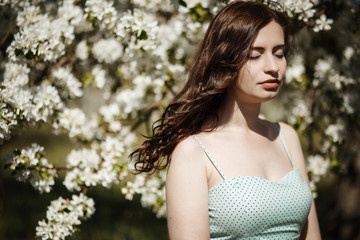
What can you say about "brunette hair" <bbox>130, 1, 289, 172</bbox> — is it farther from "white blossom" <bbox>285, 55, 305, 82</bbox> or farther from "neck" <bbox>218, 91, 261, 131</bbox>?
"white blossom" <bbox>285, 55, 305, 82</bbox>

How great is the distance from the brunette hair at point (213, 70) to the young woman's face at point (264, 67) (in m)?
0.03

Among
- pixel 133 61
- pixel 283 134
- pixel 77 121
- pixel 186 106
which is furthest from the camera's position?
pixel 133 61

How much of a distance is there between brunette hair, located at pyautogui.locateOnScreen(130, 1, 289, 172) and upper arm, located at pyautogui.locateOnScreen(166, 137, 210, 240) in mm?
136

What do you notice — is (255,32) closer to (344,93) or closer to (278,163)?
(278,163)

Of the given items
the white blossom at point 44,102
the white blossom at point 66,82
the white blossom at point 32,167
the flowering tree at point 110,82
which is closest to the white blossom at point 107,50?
the flowering tree at point 110,82

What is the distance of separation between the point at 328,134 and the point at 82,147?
1786 millimetres

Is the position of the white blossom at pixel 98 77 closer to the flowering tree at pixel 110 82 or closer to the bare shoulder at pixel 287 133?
the flowering tree at pixel 110 82

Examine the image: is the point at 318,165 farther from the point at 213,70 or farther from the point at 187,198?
the point at 187,198

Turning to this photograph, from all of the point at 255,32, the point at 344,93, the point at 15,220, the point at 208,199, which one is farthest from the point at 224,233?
the point at 15,220

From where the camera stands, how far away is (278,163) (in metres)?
2.22

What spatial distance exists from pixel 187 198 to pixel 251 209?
0.29 meters

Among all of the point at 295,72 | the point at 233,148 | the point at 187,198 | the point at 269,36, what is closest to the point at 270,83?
the point at 269,36

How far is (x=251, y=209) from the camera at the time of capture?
1949 mm

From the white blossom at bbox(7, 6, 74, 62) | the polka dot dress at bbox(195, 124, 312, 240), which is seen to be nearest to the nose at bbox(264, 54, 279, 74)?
the polka dot dress at bbox(195, 124, 312, 240)
